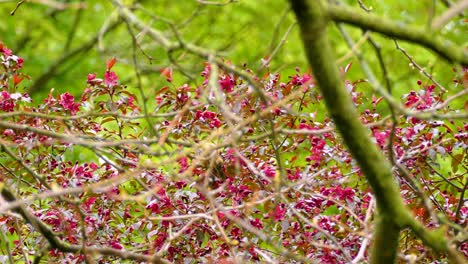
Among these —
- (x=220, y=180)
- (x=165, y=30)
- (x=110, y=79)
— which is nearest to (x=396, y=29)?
(x=220, y=180)

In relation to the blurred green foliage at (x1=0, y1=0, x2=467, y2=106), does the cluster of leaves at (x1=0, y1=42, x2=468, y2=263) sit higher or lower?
lower

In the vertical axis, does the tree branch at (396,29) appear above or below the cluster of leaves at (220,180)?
below

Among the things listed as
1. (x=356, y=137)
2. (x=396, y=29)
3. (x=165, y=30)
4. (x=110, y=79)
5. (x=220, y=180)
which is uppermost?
(x=165, y=30)

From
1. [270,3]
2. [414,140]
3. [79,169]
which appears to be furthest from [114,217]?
[270,3]

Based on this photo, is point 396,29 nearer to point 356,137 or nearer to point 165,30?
point 356,137

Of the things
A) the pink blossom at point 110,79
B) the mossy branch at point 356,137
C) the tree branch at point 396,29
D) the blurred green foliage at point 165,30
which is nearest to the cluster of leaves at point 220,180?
the pink blossom at point 110,79

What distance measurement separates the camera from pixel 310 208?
3.28 m

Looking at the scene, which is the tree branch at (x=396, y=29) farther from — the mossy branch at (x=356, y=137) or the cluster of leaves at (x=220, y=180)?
the cluster of leaves at (x=220, y=180)

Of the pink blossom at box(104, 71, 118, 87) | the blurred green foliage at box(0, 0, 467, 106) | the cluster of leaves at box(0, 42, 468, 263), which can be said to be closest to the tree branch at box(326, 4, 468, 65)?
the cluster of leaves at box(0, 42, 468, 263)

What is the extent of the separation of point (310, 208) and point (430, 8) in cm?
182

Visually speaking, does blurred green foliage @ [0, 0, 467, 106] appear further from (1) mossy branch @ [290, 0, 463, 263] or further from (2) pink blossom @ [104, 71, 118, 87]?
(1) mossy branch @ [290, 0, 463, 263]

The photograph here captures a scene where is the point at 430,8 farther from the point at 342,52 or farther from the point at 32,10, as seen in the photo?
the point at 32,10

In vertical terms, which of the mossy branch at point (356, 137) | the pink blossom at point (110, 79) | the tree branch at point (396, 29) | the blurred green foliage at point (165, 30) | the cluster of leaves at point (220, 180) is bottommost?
the mossy branch at point (356, 137)

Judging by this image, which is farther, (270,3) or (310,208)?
(270,3)
